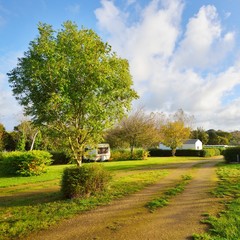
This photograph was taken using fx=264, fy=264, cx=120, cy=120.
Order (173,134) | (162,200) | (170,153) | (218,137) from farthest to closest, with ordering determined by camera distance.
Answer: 1. (218,137)
2. (170,153)
3. (173,134)
4. (162,200)

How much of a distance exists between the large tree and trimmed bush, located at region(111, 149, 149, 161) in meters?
27.0

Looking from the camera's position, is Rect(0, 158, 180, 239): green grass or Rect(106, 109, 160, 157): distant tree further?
Rect(106, 109, 160, 157): distant tree

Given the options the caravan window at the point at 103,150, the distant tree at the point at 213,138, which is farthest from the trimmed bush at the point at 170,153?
the distant tree at the point at 213,138

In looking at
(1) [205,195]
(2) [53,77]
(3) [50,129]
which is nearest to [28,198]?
(3) [50,129]

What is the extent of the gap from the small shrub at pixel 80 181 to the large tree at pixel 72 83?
125cm

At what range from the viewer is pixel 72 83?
9398 millimetres

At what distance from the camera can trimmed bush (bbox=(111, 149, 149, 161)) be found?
3700cm

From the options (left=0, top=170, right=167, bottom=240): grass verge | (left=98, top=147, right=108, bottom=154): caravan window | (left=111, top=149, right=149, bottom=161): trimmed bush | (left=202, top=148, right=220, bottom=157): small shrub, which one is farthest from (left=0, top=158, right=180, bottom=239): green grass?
(left=202, top=148, right=220, bottom=157): small shrub

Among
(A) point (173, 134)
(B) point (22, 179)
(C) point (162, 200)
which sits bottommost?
(B) point (22, 179)

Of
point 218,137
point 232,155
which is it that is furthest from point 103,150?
point 218,137

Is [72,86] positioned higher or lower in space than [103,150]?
higher

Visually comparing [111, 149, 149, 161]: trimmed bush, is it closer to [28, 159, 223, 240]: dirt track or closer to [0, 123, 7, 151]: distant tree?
[0, 123, 7, 151]: distant tree

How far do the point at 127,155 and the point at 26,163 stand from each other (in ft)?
68.9

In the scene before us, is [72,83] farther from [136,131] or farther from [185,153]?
[185,153]
